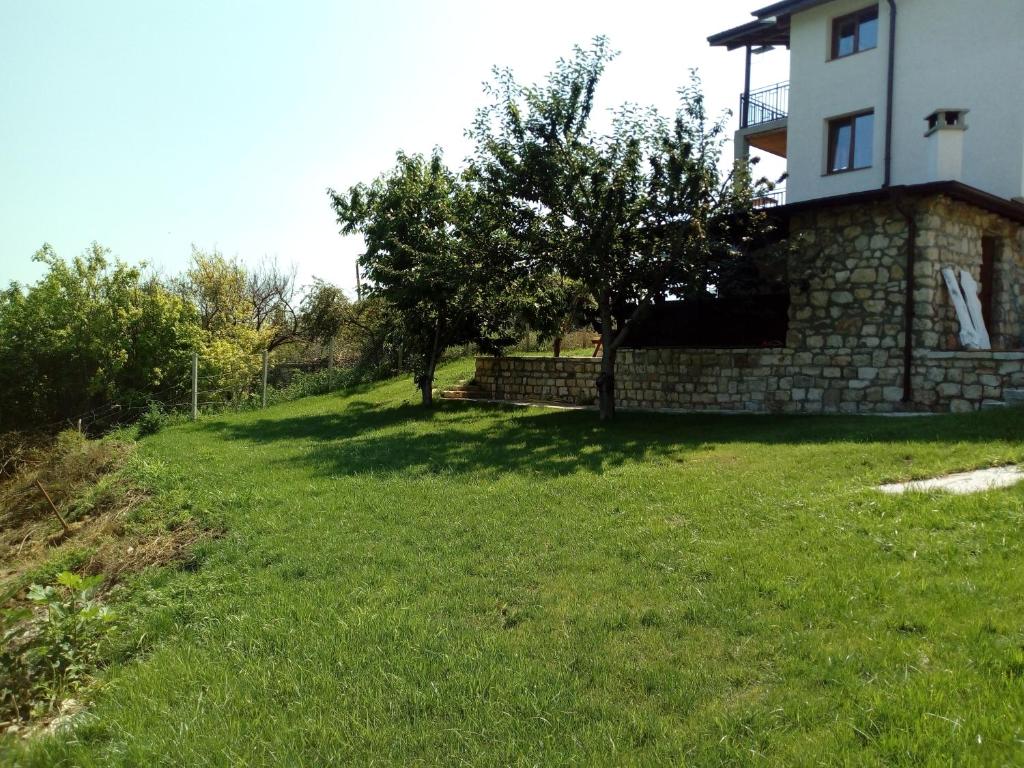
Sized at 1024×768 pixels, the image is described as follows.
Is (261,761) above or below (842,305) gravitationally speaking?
below

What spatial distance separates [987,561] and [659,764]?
292 centimetres

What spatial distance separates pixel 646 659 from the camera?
11.8ft

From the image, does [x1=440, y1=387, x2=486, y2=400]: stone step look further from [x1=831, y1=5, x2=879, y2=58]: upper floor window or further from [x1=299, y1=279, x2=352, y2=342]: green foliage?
[x1=831, y1=5, x2=879, y2=58]: upper floor window

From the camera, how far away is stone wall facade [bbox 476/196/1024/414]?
11.7 m

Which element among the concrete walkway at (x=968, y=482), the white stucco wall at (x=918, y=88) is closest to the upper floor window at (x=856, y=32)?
the white stucco wall at (x=918, y=88)

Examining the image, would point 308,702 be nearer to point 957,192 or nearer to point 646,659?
point 646,659

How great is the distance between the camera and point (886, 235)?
12.2m

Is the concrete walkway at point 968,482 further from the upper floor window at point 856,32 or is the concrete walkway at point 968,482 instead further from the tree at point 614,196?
the upper floor window at point 856,32

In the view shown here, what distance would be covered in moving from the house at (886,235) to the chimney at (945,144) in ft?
0.10

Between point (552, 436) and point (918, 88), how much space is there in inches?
529

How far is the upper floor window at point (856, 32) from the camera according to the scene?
18375 mm

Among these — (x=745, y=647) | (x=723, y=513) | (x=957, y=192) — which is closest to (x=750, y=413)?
(x=957, y=192)

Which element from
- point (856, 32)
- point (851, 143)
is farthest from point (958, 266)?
point (856, 32)

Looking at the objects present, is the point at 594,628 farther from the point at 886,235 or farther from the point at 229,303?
the point at 229,303
